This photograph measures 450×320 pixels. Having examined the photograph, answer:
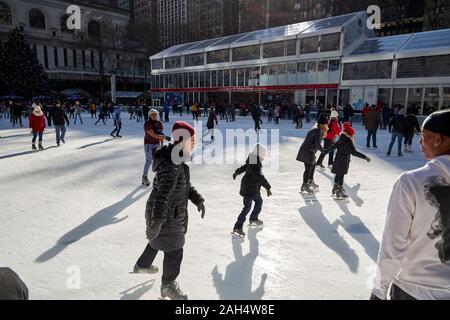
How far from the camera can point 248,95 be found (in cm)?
3338

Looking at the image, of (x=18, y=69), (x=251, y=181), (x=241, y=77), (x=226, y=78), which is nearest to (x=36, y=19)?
(x=18, y=69)

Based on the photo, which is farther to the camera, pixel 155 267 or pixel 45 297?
pixel 155 267

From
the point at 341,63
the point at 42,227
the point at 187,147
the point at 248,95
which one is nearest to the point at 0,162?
the point at 42,227

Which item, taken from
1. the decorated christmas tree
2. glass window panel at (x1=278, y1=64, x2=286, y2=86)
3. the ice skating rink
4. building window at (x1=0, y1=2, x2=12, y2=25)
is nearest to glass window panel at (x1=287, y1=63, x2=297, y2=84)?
glass window panel at (x1=278, y1=64, x2=286, y2=86)

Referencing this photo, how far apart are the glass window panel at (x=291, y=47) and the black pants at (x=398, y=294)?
29775 millimetres

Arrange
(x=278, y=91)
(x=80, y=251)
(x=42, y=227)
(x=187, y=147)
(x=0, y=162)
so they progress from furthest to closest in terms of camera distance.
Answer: (x=278, y=91)
(x=0, y=162)
(x=42, y=227)
(x=80, y=251)
(x=187, y=147)

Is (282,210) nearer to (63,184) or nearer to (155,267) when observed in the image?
(155,267)

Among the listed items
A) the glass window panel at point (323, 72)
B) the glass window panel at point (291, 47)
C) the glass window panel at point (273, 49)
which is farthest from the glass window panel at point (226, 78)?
the glass window panel at point (323, 72)

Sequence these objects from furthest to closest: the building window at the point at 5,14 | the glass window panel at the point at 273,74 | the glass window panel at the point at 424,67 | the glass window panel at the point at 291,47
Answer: the building window at the point at 5,14 → the glass window panel at the point at 273,74 → the glass window panel at the point at 291,47 → the glass window panel at the point at 424,67

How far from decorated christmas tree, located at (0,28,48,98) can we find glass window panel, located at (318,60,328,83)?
28.9m

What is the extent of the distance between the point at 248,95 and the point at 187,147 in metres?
31.6

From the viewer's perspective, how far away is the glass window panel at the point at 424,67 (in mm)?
20344

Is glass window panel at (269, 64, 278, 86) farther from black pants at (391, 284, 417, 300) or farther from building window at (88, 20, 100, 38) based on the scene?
building window at (88, 20, 100, 38)

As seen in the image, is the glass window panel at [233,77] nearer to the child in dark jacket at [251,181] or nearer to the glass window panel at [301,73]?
the glass window panel at [301,73]
